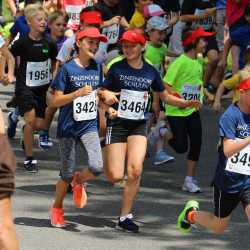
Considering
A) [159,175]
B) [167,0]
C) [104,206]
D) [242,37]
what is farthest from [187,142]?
[167,0]

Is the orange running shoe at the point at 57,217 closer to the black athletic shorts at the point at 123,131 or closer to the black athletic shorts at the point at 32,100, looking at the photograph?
the black athletic shorts at the point at 123,131

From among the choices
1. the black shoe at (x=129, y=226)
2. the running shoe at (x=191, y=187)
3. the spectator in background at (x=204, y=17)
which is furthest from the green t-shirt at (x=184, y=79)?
the spectator in background at (x=204, y=17)

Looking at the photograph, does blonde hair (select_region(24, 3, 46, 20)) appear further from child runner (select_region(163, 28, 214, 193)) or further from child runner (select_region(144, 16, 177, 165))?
child runner (select_region(163, 28, 214, 193))

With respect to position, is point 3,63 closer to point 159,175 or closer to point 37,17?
point 37,17

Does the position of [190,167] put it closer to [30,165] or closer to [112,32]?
[30,165]

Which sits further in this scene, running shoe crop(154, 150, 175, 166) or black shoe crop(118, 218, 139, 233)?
running shoe crop(154, 150, 175, 166)

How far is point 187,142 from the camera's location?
10.8 metres

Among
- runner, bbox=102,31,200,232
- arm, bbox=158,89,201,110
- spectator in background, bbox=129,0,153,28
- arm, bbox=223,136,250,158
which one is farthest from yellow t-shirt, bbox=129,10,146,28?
arm, bbox=223,136,250,158

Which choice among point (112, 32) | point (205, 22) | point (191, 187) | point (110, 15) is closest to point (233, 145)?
point (191, 187)

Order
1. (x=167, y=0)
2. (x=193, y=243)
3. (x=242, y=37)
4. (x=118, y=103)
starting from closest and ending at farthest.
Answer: (x=193, y=243) → (x=118, y=103) → (x=242, y=37) → (x=167, y=0)

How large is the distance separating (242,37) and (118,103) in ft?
16.5

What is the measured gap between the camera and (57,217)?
8945 mm

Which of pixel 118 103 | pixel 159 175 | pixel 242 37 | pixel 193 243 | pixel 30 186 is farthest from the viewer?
pixel 242 37

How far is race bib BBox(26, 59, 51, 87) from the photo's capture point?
37.5 feet
